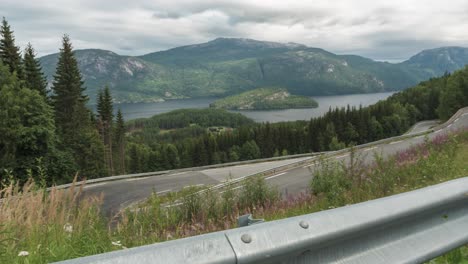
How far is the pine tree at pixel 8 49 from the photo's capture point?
35.9 m

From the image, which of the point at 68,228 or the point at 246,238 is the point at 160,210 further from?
the point at 246,238

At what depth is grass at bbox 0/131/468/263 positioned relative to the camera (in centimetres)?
336

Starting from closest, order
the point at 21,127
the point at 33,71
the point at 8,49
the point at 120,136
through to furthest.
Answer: the point at 21,127 < the point at 8,49 < the point at 33,71 < the point at 120,136

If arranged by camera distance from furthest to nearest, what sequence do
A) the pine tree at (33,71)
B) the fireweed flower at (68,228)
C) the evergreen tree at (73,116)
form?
1. the evergreen tree at (73,116)
2. the pine tree at (33,71)
3. the fireweed flower at (68,228)

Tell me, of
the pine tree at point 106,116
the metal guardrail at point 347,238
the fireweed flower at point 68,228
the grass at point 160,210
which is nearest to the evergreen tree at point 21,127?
the pine tree at point 106,116

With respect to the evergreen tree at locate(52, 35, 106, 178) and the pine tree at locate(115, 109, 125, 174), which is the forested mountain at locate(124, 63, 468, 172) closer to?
the pine tree at locate(115, 109, 125, 174)

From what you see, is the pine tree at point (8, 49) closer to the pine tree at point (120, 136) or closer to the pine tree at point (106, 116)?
the pine tree at point (106, 116)

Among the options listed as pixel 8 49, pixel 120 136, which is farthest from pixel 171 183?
pixel 120 136

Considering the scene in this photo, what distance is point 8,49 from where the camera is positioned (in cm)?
3616

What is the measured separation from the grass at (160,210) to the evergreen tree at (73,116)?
122 feet

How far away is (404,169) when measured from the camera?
759 cm

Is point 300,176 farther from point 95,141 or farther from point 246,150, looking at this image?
point 246,150

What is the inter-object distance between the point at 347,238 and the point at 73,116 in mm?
44755

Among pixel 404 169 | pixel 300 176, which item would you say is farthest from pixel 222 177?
pixel 404 169
